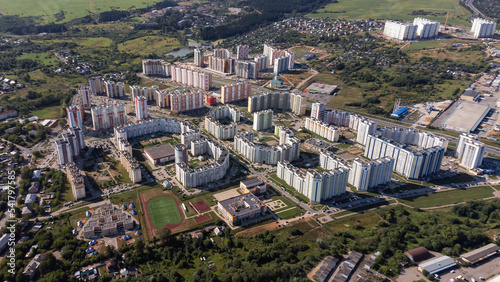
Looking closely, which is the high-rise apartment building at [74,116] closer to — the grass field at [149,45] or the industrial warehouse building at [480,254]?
the grass field at [149,45]

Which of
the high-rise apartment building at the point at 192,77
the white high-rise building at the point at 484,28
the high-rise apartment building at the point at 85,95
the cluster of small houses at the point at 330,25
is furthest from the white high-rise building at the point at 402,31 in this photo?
the high-rise apartment building at the point at 85,95

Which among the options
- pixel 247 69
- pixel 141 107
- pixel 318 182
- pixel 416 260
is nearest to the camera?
pixel 416 260

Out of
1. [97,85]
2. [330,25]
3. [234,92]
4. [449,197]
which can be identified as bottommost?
[449,197]

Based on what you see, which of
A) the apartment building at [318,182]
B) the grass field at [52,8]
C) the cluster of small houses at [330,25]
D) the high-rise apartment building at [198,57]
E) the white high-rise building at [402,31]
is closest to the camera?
the apartment building at [318,182]

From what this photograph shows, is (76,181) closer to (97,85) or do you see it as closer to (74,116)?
(74,116)

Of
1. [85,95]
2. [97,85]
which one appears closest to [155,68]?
[97,85]

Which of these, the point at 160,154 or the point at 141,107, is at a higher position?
the point at 141,107

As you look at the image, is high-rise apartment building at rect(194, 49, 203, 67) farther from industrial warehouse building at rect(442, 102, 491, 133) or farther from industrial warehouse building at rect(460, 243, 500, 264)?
industrial warehouse building at rect(460, 243, 500, 264)
